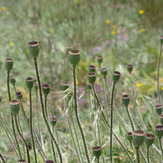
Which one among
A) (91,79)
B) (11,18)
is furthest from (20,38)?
(91,79)

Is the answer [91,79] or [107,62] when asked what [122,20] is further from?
[91,79]

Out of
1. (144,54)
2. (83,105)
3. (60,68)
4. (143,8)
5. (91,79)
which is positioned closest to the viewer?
(91,79)

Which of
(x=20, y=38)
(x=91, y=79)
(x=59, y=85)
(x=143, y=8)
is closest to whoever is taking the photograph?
(x=91, y=79)

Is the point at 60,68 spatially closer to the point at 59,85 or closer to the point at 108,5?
the point at 59,85

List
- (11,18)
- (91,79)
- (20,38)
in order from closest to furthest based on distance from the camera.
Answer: (91,79) → (20,38) → (11,18)

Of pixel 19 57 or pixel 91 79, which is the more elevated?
pixel 91 79

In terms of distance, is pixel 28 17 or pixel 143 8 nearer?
pixel 143 8

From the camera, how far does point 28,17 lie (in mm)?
7586

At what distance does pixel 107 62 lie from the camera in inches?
197

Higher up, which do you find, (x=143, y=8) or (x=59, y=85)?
(x=143, y=8)

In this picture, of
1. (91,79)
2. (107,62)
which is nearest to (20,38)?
(107,62)

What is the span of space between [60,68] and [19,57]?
90cm

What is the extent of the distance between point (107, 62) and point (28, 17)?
3.13 m

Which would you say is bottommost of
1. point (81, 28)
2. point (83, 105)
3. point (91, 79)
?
point (83, 105)
